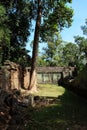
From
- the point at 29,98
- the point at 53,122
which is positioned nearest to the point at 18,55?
the point at 29,98

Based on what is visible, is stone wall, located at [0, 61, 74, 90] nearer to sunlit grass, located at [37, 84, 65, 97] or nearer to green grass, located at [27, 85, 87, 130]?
sunlit grass, located at [37, 84, 65, 97]

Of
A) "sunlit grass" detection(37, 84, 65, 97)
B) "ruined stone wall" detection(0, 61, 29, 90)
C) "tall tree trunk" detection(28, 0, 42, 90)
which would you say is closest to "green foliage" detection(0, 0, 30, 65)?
"tall tree trunk" detection(28, 0, 42, 90)

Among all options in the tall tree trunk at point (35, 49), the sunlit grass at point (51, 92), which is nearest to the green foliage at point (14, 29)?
the tall tree trunk at point (35, 49)

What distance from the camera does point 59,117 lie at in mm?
13680

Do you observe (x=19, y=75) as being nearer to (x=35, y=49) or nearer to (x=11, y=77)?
(x=35, y=49)

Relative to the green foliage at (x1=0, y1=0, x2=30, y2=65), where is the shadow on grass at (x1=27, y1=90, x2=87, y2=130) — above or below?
below

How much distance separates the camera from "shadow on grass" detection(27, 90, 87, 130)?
469 inches

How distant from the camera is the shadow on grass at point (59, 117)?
11914 millimetres

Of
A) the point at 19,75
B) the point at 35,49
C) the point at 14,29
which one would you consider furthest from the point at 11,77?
the point at 14,29

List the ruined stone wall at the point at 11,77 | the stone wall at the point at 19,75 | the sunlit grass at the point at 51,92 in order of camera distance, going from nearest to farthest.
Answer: the ruined stone wall at the point at 11,77 → the stone wall at the point at 19,75 → the sunlit grass at the point at 51,92

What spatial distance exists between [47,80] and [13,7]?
2929 cm

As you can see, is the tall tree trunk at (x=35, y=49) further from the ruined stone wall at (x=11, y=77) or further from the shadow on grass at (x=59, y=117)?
the shadow on grass at (x=59, y=117)

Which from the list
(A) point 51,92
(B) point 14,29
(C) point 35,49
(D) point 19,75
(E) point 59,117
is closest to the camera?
(E) point 59,117

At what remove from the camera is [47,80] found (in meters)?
62.2
